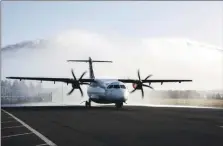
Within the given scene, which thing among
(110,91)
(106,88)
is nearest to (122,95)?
(110,91)

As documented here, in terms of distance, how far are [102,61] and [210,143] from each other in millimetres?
54052

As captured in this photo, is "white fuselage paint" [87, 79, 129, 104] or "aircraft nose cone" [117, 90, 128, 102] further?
"white fuselage paint" [87, 79, 129, 104]

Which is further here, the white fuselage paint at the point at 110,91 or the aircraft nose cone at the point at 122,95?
the white fuselage paint at the point at 110,91

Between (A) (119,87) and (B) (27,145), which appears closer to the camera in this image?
(B) (27,145)

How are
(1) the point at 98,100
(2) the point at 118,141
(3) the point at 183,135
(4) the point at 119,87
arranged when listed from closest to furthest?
(2) the point at 118,141 → (3) the point at 183,135 → (4) the point at 119,87 → (1) the point at 98,100

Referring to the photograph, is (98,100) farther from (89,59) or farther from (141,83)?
(89,59)

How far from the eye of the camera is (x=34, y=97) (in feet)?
487

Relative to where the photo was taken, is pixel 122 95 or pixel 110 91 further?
pixel 110 91

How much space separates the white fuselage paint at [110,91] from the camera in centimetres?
4609

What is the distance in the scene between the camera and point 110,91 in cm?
4653

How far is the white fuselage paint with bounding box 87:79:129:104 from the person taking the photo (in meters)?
46.1

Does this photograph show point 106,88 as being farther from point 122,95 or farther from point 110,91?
point 122,95

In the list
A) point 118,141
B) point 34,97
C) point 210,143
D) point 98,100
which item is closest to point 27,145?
point 118,141

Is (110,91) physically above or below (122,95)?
above
